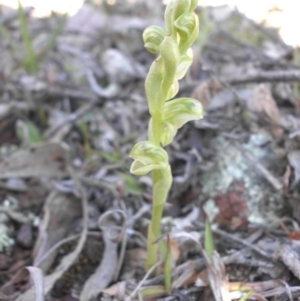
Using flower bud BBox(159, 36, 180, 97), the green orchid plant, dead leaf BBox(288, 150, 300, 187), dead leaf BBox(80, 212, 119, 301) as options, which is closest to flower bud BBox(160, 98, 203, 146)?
the green orchid plant

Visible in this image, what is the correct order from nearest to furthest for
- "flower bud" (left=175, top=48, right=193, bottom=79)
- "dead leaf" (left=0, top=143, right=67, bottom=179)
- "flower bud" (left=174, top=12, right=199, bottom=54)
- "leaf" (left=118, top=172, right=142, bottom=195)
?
"flower bud" (left=174, top=12, right=199, bottom=54) < "flower bud" (left=175, top=48, right=193, bottom=79) < "leaf" (left=118, top=172, right=142, bottom=195) < "dead leaf" (left=0, top=143, right=67, bottom=179)

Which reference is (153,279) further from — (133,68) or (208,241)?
(133,68)

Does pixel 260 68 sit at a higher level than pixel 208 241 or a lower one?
higher

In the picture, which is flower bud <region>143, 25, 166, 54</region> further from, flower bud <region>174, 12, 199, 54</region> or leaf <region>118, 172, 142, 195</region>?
leaf <region>118, 172, 142, 195</region>

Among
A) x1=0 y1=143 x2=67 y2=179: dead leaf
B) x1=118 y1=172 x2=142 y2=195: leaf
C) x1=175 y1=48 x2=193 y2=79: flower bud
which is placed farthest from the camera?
x1=0 y1=143 x2=67 y2=179: dead leaf

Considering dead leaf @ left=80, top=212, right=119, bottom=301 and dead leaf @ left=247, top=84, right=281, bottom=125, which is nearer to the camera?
dead leaf @ left=80, top=212, right=119, bottom=301

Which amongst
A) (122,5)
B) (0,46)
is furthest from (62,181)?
(122,5)

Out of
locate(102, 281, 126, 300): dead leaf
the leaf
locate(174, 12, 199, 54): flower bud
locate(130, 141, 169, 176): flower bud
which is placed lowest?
locate(102, 281, 126, 300): dead leaf

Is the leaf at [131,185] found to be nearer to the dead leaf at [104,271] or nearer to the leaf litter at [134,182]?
the leaf litter at [134,182]
